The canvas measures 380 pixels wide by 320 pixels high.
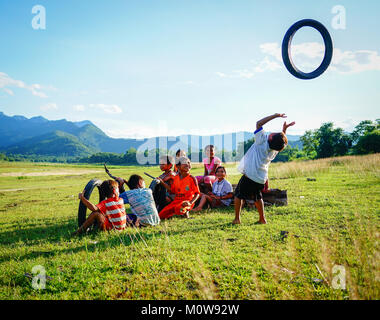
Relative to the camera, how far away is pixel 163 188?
7488 mm

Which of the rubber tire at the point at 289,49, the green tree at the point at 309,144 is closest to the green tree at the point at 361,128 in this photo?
the green tree at the point at 309,144

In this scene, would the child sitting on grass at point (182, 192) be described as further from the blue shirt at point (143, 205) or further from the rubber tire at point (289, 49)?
the rubber tire at point (289, 49)

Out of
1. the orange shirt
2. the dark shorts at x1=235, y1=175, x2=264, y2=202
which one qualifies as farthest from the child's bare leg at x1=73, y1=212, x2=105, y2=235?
the dark shorts at x1=235, y1=175, x2=264, y2=202

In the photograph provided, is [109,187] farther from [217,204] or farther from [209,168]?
[209,168]

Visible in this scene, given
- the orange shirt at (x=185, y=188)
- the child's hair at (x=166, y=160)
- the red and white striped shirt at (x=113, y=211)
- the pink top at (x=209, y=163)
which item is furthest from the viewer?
the pink top at (x=209, y=163)

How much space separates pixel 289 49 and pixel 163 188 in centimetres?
566

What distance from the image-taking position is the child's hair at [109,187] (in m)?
5.70

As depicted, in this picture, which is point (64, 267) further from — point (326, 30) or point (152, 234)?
point (326, 30)

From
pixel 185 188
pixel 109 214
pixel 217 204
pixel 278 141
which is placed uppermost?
pixel 278 141

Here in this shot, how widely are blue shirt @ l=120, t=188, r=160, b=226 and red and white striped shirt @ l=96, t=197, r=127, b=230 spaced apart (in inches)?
16.9

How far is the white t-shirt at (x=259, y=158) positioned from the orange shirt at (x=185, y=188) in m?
1.93
